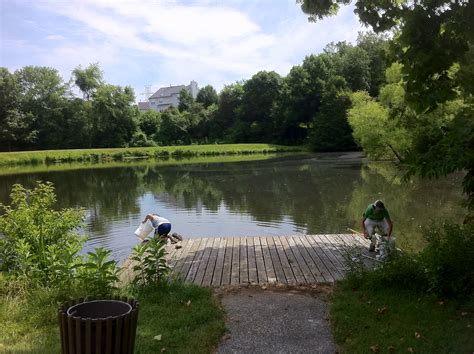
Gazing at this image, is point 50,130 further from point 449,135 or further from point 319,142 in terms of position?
point 449,135

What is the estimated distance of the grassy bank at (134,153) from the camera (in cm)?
5416

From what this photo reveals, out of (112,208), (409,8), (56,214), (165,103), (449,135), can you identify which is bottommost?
(112,208)

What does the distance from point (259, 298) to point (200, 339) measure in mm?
1589

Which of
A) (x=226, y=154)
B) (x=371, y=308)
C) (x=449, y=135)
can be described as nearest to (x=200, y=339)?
(x=371, y=308)

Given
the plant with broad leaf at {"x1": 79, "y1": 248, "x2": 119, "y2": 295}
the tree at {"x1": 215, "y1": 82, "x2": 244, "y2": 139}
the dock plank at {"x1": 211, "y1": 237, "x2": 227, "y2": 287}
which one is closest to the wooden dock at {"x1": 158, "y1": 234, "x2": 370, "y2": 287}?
the dock plank at {"x1": 211, "y1": 237, "x2": 227, "y2": 287}

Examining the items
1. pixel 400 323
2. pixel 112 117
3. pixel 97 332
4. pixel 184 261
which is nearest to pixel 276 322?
pixel 400 323

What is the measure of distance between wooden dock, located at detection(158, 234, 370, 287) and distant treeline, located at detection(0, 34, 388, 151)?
4925 cm

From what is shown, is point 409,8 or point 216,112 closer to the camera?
point 409,8

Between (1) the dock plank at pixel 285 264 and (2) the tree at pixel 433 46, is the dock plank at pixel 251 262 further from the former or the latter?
(2) the tree at pixel 433 46

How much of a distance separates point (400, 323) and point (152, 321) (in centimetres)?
272

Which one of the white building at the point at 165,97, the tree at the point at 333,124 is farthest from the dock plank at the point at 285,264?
the white building at the point at 165,97

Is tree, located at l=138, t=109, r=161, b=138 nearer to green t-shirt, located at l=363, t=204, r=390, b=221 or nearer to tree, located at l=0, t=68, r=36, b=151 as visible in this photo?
tree, located at l=0, t=68, r=36, b=151

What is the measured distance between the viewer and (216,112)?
76.3 metres

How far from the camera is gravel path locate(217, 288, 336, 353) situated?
4508 mm
